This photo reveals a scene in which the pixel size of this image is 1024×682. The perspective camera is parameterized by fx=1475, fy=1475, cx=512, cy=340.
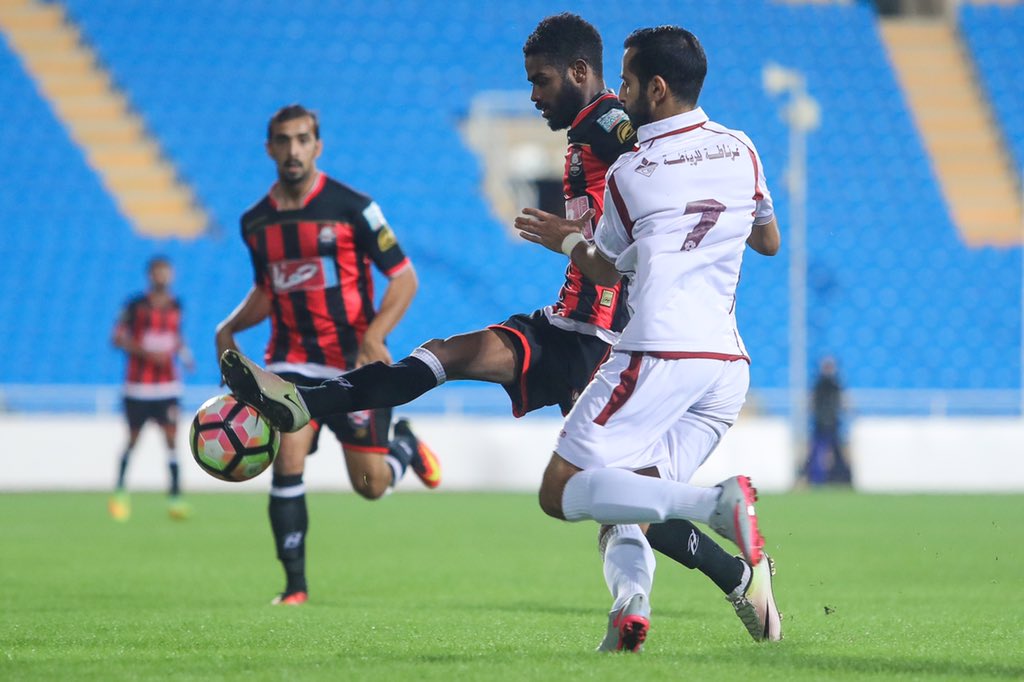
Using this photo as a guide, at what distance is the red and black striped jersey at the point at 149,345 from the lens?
14609mm

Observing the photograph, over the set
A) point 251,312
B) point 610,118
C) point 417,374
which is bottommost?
point 417,374

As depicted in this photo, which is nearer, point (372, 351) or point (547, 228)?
point (547, 228)

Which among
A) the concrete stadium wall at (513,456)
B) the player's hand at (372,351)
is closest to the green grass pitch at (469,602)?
the player's hand at (372,351)

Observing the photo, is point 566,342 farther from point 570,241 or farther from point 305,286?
point 305,286

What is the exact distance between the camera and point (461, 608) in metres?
6.89

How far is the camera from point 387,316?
23.7 feet

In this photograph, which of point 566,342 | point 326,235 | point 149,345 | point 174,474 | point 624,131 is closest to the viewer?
point 624,131

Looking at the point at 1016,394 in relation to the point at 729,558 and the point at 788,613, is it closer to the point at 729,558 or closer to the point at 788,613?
the point at 788,613

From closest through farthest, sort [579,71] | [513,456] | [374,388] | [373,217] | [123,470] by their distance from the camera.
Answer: [374,388] → [579,71] → [373,217] → [123,470] → [513,456]

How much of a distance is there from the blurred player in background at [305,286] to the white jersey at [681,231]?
264 centimetres

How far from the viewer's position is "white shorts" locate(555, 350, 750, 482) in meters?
4.52

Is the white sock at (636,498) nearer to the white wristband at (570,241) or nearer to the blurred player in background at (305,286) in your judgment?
the white wristband at (570,241)

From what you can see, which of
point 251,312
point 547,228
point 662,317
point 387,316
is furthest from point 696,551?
point 251,312

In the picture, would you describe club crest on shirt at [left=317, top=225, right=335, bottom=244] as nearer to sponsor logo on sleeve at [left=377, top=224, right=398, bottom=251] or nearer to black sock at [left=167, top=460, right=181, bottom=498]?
sponsor logo on sleeve at [left=377, top=224, right=398, bottom=251]
